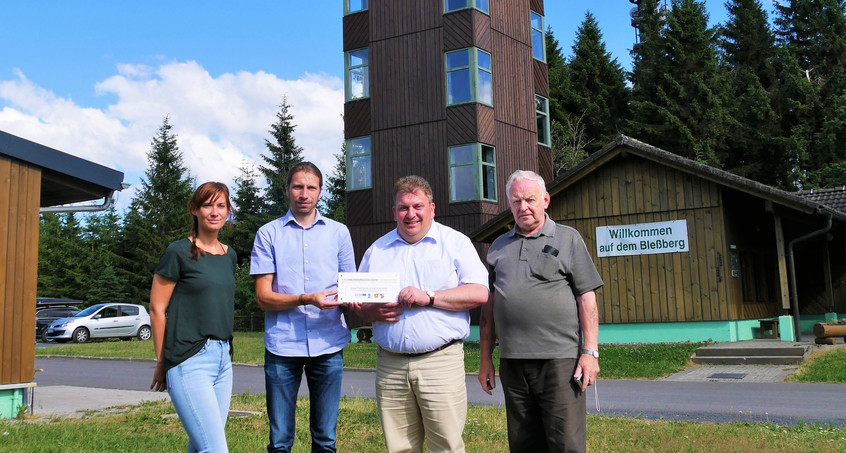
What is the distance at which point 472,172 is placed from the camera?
23.6m

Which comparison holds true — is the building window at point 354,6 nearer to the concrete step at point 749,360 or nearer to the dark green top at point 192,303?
the concrete step at point 749,360

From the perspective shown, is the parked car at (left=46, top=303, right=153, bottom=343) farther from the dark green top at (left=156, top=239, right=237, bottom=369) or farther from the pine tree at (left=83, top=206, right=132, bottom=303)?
the dark green top at (left=156, top=239, right=237, bottom=369)

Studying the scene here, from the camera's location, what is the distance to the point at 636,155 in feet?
62.6

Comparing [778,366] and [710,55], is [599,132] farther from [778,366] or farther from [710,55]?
[778,366]

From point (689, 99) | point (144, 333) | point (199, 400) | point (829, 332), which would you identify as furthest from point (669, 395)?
point (689, 99)

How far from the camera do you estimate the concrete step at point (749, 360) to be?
14693mm

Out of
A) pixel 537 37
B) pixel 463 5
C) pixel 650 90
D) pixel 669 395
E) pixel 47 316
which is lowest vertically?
pixel 669 395

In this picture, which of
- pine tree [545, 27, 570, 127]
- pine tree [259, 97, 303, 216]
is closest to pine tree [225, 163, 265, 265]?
pine tree [259, 97, 303, 216]

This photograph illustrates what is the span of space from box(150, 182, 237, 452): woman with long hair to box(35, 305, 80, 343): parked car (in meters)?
30.4

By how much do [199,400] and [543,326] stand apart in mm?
1940

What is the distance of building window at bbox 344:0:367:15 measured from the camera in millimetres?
26125

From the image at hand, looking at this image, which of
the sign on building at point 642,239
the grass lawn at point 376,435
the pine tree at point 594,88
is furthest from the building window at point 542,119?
the grass lawn at point 376,435

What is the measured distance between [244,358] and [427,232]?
52.8 ft

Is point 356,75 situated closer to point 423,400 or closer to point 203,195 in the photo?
point 203,195
